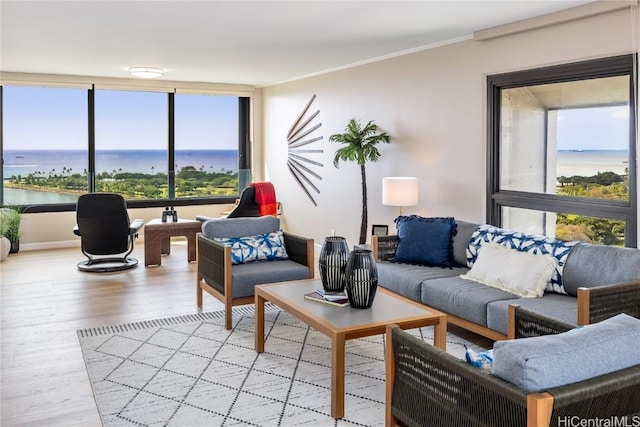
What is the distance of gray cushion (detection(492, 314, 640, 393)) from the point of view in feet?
5.93

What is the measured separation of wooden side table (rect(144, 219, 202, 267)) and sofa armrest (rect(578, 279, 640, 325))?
4.71 m

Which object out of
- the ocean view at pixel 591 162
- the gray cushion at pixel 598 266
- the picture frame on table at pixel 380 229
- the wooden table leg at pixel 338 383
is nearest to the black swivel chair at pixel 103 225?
the picture frame on table at pixel 380 229

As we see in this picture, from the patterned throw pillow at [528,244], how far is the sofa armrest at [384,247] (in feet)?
2.14

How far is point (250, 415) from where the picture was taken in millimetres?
3059

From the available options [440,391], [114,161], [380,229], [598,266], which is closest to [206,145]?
[114,161]

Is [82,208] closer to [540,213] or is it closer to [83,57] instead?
[83,57]

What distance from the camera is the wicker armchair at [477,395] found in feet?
5.88

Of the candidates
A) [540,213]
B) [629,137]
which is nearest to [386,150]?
[540,213]

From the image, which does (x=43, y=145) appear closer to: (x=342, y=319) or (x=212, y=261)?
(x=212, y=261)

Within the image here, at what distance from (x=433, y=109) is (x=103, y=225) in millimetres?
3792

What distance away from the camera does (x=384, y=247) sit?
5.02 meters

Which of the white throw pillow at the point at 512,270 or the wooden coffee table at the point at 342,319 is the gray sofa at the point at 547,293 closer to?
the white throw pillow at the point at 512,270

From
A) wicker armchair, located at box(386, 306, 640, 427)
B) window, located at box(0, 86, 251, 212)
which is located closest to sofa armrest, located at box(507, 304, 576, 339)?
wicker armchair, located at box(386, 306, 640, 427)

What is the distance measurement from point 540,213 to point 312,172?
12.6 feet
